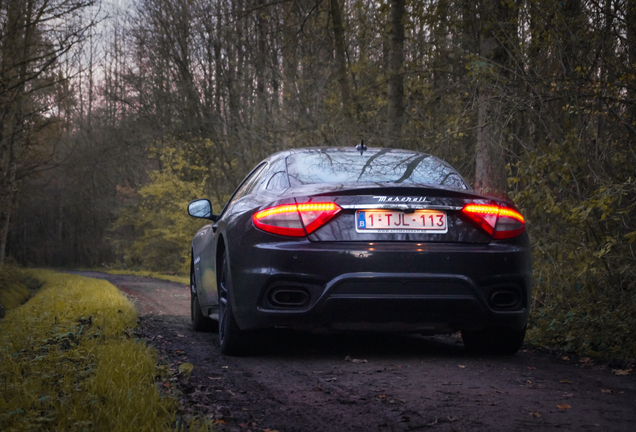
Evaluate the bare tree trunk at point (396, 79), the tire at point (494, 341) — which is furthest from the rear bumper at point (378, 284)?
the bare tree trunk at point (396, 79)

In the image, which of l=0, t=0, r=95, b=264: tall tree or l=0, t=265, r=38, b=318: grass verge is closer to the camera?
l=0, t=0, r=95, b=264: tall tree

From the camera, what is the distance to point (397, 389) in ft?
11.9

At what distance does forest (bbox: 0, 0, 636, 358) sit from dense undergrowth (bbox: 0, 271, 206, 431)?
332 cm

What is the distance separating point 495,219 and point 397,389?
4.74ft

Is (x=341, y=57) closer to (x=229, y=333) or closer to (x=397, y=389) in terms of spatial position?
(x=229, y=333)

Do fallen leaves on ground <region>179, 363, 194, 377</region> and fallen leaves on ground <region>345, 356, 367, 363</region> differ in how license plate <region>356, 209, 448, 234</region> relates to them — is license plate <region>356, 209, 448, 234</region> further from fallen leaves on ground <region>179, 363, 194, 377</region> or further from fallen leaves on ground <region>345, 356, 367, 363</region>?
fallen leaves on ground <region>179, 363, 194, 377</region>

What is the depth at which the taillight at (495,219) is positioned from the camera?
4391 millimetres

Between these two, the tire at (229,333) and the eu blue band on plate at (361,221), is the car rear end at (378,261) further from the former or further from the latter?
the tire at (229,333)

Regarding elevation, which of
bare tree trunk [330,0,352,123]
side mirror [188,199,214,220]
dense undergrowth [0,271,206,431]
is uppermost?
bare tree trunk [330,0,352,123]

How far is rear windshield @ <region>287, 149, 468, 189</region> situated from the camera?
475cm

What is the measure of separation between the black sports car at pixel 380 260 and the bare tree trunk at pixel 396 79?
9.40 meters

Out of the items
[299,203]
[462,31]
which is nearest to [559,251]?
[299,203]

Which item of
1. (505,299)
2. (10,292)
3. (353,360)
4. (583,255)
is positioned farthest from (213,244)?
(10,292)

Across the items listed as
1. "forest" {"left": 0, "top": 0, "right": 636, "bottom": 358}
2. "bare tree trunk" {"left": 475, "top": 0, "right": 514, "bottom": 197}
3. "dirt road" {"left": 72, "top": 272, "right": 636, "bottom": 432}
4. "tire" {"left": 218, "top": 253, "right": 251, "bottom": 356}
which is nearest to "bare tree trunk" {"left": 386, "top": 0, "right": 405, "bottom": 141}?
"forest" {"left": 0, "top": 0, "right": 636, "bottom": 358}
